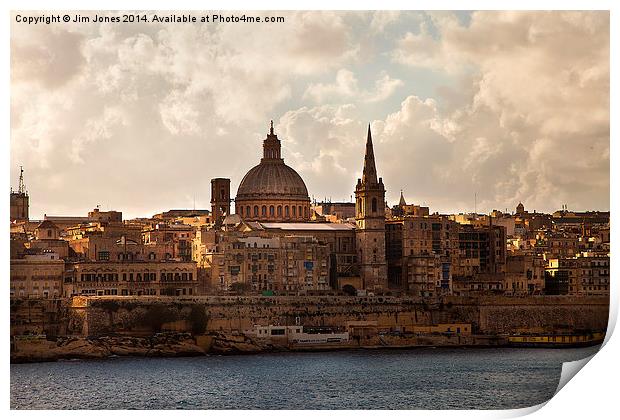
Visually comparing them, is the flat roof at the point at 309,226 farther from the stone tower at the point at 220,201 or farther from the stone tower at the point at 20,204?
the stone tower at the point at 20,204

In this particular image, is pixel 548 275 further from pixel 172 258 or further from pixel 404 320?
pixel 172 258

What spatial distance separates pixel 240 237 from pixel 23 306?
5.84 meters

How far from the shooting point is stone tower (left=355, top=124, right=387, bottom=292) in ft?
111

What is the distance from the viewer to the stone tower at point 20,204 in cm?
2671

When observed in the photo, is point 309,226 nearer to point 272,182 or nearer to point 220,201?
point 272,182

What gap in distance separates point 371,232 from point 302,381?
11880 mm

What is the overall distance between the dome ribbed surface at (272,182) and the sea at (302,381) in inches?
325

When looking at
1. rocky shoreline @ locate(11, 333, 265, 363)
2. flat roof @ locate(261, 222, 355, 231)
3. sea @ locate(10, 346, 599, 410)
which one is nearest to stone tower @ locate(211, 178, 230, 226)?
flat roof @ locate(261, 222, 355, 231)

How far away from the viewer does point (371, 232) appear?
1372 inches

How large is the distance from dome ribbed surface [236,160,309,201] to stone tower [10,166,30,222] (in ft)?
21.3

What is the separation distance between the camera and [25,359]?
2559 centimetres

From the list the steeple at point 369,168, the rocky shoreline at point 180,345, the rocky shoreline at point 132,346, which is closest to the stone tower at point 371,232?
the steeple at point 369,168

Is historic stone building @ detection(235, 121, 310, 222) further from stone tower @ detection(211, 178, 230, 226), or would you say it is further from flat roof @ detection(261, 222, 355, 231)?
stone tower @ detection(211, 178, 230, 226)
